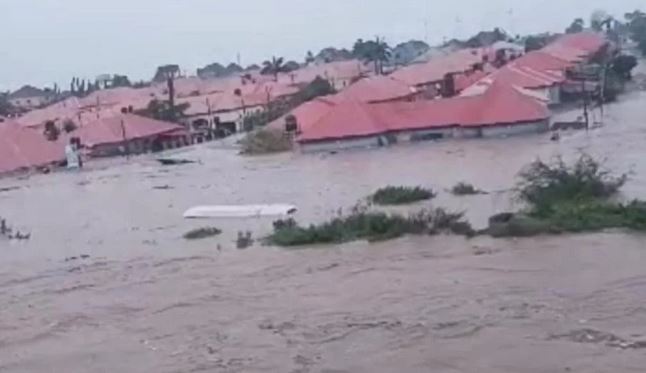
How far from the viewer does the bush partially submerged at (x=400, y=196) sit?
21.5m

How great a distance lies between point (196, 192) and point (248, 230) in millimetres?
7523

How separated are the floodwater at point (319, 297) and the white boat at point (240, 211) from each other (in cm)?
46

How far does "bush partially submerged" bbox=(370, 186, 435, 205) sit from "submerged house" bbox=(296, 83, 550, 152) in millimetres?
11711

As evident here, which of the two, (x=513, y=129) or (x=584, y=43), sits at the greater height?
(x=584, y=43)

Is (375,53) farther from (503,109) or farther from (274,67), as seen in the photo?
(503,109)

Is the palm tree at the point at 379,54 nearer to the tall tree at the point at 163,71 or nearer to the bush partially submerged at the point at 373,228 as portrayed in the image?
the tall tree at the point at 163,71

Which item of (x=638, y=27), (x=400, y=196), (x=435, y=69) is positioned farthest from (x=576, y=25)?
(x=400, y=196)

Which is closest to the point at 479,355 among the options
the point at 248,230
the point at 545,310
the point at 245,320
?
the point at 545,310

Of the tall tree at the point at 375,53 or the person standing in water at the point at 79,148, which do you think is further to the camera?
the tall tree at the point at 375,53

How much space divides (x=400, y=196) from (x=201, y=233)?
389cm

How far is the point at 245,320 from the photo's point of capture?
42.9ft

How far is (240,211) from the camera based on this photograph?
22.1 metres

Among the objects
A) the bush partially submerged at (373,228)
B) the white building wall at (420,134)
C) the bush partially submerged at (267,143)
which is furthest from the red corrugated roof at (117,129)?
the bush partially submerged at (373,228)

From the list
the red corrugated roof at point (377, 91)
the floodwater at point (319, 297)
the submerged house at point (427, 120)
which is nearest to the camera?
the floodwater at point (319, 297)
